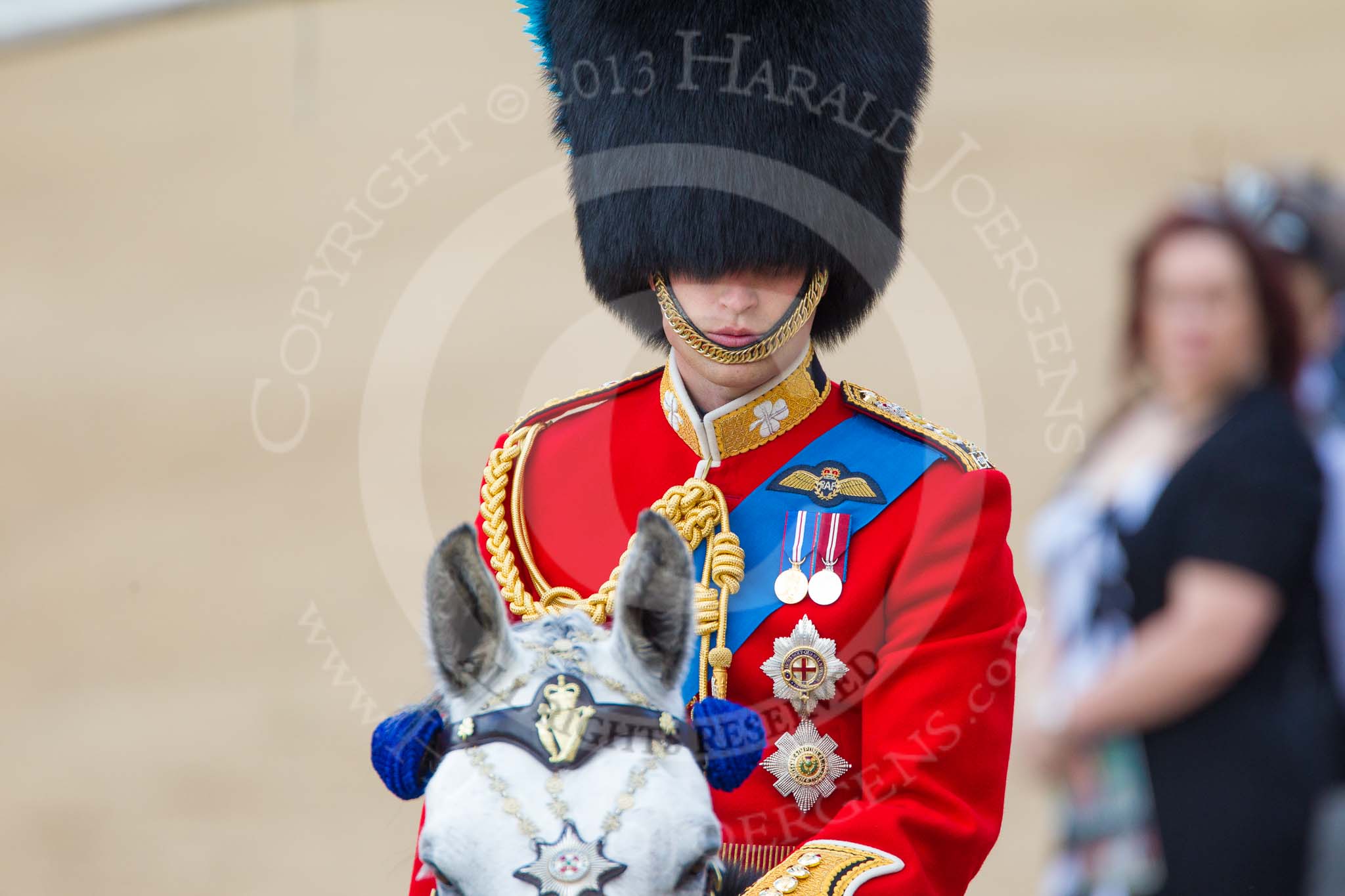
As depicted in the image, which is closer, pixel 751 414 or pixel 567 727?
pixel 567 727

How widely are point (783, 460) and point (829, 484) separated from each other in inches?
4.1

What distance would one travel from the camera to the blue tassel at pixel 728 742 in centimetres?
250

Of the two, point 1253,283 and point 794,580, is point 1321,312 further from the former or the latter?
point 794,580

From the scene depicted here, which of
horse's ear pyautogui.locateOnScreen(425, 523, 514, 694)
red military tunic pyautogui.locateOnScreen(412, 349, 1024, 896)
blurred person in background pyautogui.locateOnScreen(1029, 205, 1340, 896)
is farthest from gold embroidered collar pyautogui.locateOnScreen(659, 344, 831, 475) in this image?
blurred person in background pyautogui.locateOnScreen(1029, 205, 1340, 896)

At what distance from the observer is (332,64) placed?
48.8ft

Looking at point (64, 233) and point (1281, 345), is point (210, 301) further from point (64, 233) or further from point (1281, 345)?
point (1281, 345)

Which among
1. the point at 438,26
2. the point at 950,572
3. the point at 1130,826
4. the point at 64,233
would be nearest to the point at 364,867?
the point at 950,572

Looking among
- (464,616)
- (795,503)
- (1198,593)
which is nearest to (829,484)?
(795,503)

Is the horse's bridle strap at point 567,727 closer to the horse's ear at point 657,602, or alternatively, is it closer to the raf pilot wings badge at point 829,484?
the horse's ear at point 657,602

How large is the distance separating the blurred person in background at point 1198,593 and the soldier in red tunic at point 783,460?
88cm

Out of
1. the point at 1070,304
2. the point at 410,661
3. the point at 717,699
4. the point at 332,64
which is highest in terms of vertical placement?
the point at 332,64

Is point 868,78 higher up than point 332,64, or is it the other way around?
point 332,64

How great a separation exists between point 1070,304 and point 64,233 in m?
7.60

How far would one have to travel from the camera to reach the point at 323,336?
38.6 feet
